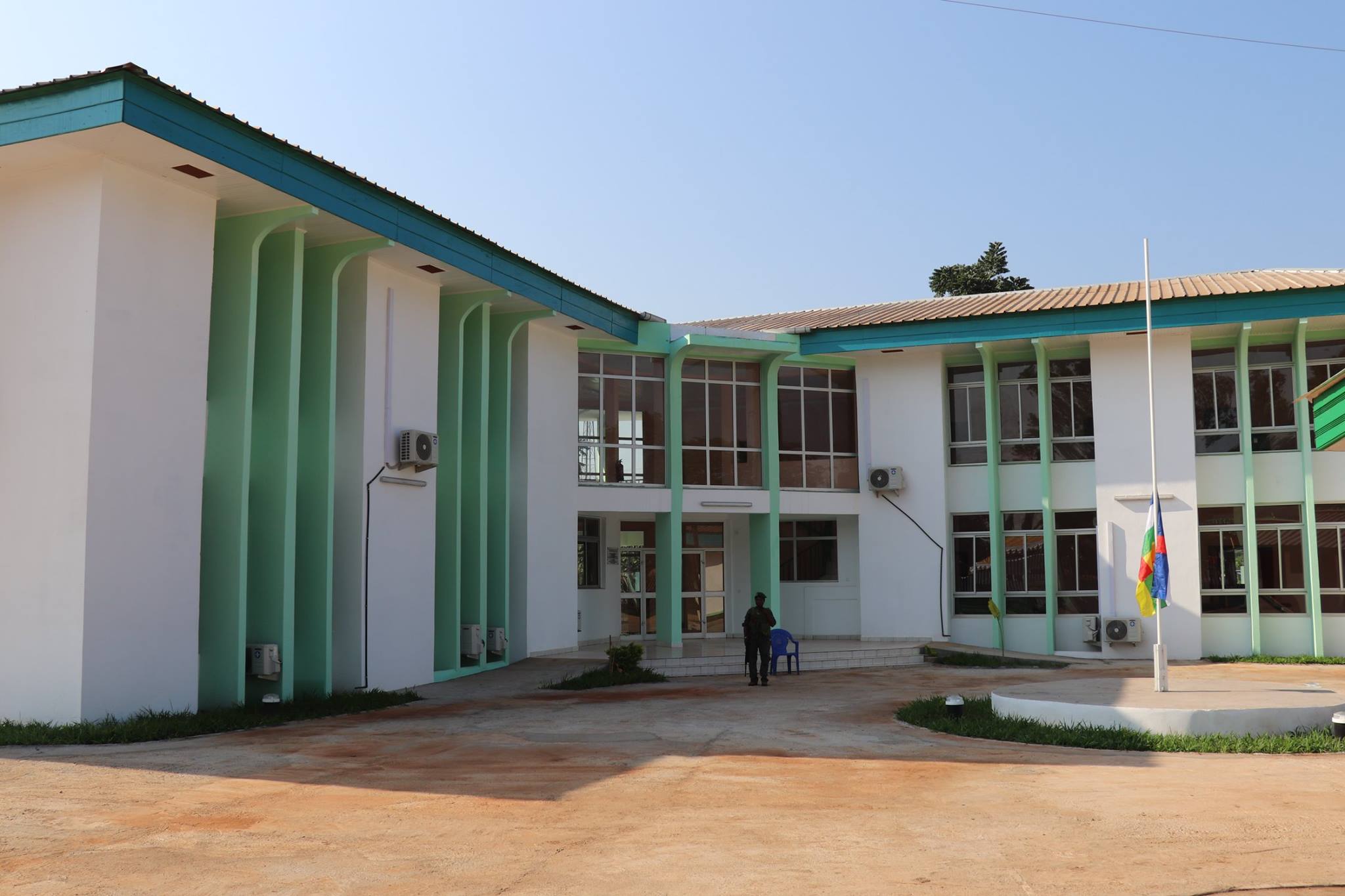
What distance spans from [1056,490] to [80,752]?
1697 centimetres

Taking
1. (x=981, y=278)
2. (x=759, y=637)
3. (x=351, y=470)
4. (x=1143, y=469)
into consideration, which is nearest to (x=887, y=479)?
(x=1143, y=469)

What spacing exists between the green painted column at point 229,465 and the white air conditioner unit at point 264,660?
0.82 feet

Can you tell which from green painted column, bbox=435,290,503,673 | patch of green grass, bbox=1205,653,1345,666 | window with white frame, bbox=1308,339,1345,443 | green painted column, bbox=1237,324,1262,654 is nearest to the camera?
green painted column, bbox=435,290,503,673

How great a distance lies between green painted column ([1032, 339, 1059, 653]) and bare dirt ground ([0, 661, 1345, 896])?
10013 mm

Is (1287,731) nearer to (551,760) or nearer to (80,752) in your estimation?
(551,760)

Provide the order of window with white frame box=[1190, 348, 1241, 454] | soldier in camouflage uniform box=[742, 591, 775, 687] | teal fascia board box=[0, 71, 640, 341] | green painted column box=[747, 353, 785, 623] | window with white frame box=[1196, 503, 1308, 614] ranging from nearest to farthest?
teal fascia board box=[0, 71, 640, 341]
soldier in camouflage uniform box=[742, 591, 775, 687]
window with white frame box=[1196, 503, 1308, 614]
window with white frame box=[1190, 348, 1241, 454]
green painted column box=[747, 353, 785, 623]

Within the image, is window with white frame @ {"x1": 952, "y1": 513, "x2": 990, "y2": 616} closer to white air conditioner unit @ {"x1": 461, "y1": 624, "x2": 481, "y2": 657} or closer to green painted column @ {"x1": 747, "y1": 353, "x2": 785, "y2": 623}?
green painted column @ {"x1": 747, "y1": 353, "x2": 785, "y2": 623}

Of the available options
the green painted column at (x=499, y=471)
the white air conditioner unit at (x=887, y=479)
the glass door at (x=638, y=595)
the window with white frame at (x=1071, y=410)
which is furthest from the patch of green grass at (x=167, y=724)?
the window with white frame at (x=1071, y=410)

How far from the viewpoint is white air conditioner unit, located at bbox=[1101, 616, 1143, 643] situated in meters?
20.7

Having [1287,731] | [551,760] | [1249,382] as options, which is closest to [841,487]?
[1249,382]

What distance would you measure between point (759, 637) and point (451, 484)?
202 inches

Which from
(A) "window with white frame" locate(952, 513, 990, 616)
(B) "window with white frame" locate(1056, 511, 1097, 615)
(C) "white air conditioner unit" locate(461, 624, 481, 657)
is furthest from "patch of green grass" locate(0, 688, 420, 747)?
(B) "window with white frame" locate(1056, 511, 1097, 615)

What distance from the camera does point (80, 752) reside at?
10219 mm

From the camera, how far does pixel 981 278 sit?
5138cm
